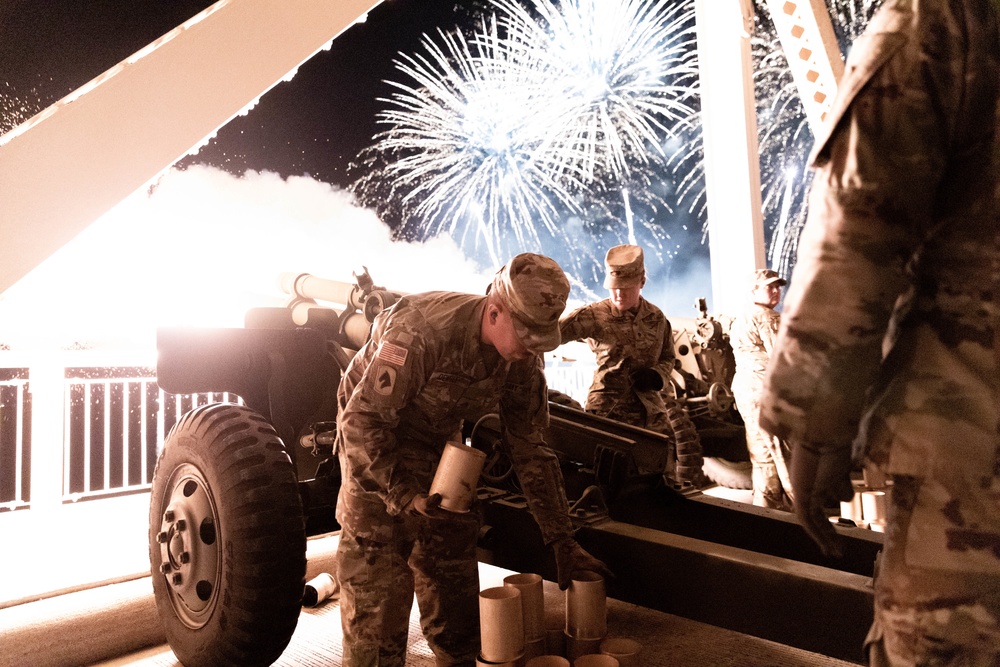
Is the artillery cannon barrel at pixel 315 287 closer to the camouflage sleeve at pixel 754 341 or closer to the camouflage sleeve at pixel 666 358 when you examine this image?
the camouflage sleeve at pixel 666 358

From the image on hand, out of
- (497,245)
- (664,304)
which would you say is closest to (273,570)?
(497,245)

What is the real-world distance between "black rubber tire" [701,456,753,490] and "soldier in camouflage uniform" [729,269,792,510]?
0.52 meters

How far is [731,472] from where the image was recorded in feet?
15.9

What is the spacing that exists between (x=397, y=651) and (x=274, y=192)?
644 cm

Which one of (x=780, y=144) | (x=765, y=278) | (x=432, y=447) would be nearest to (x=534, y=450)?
(x=432, y=447)

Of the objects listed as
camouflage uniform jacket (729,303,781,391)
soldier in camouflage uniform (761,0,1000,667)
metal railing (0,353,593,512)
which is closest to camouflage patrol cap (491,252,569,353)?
soldier in camouflage uniform (761,0,1000,667)

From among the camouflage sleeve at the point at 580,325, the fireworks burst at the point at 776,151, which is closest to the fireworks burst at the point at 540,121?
the fireworks burst at the point at 776,151

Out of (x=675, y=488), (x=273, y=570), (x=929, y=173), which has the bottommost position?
(x=273, y=570)

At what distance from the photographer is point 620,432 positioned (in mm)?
2482

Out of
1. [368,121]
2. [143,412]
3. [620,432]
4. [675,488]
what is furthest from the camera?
[368,121]

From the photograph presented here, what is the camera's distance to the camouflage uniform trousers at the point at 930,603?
805 millimetres

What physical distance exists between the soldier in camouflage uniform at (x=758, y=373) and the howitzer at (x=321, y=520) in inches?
77.0

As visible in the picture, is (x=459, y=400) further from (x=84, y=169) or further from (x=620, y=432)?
(x=84, y=169)

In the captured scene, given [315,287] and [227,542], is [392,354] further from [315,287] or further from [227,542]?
[315,287]
